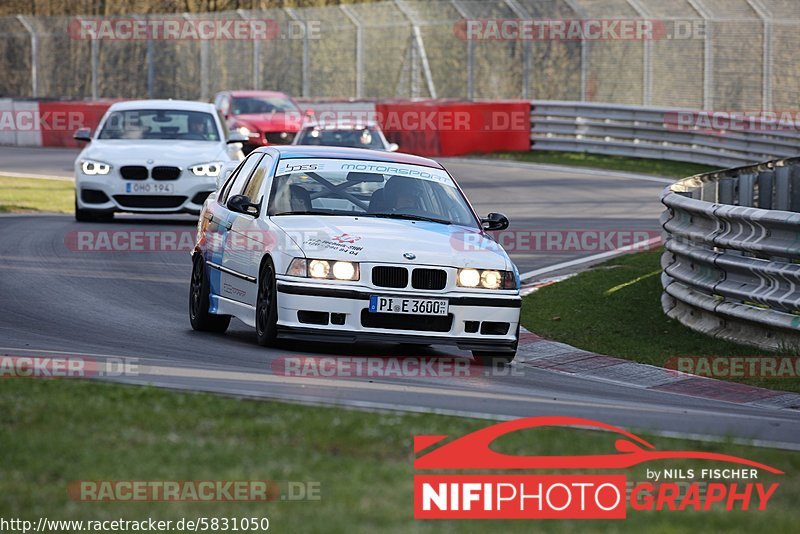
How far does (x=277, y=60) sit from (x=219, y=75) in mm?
2758

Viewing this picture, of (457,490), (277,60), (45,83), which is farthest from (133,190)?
(45,83)

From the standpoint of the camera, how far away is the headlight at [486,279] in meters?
10.6

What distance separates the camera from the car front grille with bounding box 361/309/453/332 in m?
10.4

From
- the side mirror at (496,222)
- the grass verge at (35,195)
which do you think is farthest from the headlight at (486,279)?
the grass verge at (35,195)

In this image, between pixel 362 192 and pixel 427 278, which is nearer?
pixel 427 278

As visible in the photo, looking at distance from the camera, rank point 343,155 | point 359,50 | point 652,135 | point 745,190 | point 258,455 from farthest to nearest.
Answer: point 359,50
point 652,135
point 745,190
point 343,155
point 258,455

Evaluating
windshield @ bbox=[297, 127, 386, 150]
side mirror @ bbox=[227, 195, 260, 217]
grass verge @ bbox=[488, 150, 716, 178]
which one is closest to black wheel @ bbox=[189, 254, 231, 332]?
side mirror @ bbox=[227, 195, 260, 217]

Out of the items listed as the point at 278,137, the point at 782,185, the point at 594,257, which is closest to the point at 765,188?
the point at 782,185

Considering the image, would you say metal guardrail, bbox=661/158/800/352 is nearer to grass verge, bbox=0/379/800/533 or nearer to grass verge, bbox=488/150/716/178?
grass verge, bbox=0/379/800/533

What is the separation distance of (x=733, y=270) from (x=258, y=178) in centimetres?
364

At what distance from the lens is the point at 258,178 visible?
12062 millimetres

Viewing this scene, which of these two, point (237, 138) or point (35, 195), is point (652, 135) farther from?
point (237, 138)

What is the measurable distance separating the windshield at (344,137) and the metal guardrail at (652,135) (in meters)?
7.25

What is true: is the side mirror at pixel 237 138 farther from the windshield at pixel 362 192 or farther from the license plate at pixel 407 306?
the license plate at pixel 407 306
